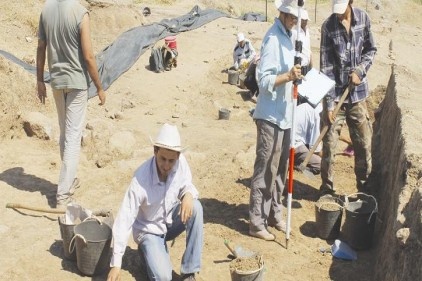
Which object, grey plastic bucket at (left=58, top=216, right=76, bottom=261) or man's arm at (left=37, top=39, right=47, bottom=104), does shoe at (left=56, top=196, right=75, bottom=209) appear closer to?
grey plastic bucket at (left=58, top=216, right=76, bottom=261)

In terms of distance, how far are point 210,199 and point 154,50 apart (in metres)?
6.48

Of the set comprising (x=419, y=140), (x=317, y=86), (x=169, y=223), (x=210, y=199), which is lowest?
(x=210, y=199)

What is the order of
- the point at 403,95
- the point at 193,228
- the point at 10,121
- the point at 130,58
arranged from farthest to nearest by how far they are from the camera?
the point at 130,58 → the point at 10,121 → the point at 403,95 → the point at 193,228

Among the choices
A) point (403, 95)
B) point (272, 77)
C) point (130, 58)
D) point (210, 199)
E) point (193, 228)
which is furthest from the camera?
point (130, 58)

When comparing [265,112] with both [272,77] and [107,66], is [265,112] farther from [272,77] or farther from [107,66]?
[107,66]

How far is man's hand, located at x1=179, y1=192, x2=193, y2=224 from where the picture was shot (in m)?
4.10

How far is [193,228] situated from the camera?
4270 millimetres

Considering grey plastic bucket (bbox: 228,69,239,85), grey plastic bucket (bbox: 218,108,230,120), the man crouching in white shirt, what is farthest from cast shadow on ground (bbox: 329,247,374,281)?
grey plastic bucket (bbox: 228,69,239,85)

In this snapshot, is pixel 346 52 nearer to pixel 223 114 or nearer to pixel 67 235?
pixel 67 235

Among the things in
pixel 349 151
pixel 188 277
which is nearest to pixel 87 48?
pixel 188 277

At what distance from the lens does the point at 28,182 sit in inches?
243

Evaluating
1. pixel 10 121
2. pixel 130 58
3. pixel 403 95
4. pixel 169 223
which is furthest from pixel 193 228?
pixel 130 58

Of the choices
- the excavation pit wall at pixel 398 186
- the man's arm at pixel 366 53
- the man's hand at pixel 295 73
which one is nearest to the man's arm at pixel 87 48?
the man's hand at pixel 295 73

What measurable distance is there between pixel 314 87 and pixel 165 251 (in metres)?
2.09
